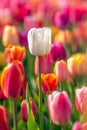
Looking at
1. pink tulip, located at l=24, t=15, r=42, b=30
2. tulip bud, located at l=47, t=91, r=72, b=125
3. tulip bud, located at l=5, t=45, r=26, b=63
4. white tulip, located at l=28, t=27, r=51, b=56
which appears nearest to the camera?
tulip bud, located at l=47, t=91, r=72, b=125

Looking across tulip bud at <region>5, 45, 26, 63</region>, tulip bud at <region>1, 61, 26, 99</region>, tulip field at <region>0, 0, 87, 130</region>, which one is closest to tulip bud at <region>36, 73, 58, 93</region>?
tulip field at <region>0, 0, 87, 130</region>

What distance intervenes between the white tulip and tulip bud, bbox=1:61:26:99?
0.08 metres

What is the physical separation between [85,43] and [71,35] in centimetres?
32

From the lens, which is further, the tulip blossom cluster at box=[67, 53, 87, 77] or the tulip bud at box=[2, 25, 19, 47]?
the tulip bud at box=[2, 25, 19, 47]

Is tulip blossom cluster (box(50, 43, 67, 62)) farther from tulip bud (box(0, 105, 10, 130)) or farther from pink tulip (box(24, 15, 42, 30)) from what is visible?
pink tulip (box(24, 15, 42, 30))

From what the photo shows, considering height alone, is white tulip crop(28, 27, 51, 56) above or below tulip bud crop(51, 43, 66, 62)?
above

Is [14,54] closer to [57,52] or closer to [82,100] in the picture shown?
[57,52]

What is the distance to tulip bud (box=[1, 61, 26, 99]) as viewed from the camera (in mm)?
1436

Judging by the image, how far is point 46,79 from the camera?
1556mm

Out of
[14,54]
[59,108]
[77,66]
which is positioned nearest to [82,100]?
[59,108]

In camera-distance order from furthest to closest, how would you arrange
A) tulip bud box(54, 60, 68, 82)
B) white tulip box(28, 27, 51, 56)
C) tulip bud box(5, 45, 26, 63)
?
1. tulip bud box(5, 45, 26, 63)
2. tulip bud box(54, 60, 68, 82)
3. white tulip box(28, 27, 51, 56)

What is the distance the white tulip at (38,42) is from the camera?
151 cm

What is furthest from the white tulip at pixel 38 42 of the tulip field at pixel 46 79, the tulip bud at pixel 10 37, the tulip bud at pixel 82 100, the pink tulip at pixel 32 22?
the pink tulip at pixel 32 22

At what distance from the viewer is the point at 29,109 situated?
1418 mm
